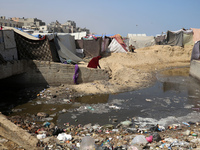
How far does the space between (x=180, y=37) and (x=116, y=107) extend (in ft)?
52.0

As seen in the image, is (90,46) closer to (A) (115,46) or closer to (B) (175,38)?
(A) (115,46)

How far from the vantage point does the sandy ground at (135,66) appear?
903 centimetres

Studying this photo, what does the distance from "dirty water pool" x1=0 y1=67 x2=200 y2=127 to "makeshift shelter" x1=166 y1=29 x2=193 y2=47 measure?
11.8 metres

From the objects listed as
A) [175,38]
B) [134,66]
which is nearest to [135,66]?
[134,66]

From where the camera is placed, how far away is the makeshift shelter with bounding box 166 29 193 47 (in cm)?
1947

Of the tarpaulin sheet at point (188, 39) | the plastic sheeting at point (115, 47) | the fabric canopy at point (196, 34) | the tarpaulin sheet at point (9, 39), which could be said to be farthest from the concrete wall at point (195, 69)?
the tarpaulin sheet at point (9, 39)

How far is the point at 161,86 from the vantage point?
10.2m

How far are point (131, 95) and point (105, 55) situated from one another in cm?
839

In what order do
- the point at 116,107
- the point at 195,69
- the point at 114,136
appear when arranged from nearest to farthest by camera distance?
the point at 114,136 → the point at 116,107 → the point at 195,69

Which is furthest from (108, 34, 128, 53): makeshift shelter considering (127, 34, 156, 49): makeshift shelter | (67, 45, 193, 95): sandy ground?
(127, 34, 156, 49): makeshift shelter

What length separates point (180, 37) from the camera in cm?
1970

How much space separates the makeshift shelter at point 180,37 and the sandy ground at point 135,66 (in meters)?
0.61

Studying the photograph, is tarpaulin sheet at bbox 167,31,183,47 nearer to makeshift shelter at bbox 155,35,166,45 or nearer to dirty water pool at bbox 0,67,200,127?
makeshift shelter at bbox 155,35,166,45

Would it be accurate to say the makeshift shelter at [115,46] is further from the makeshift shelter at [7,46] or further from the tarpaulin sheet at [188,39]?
the makeshift shelter at [7,46]
